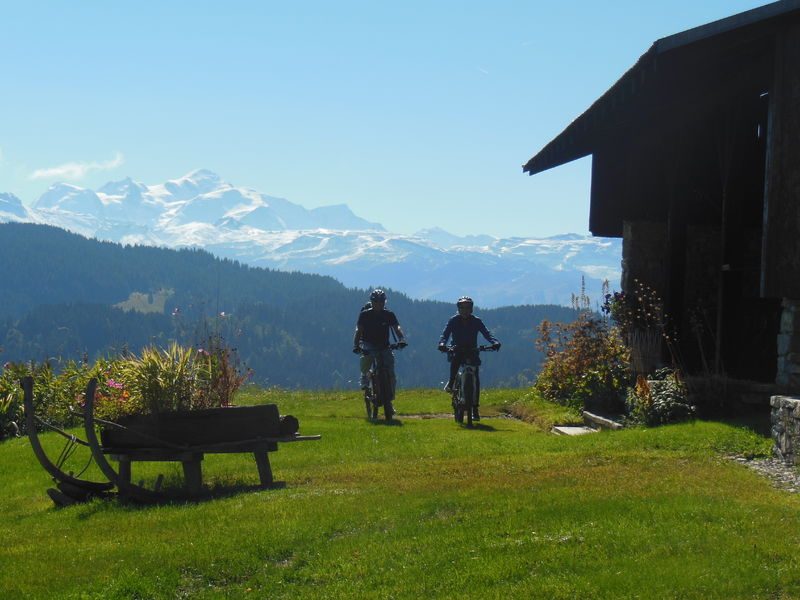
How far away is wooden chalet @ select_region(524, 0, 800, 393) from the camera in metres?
13.1

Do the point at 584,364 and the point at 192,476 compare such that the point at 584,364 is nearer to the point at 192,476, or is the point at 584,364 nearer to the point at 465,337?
the point at 465,337

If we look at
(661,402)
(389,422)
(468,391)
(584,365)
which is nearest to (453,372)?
(468,391)

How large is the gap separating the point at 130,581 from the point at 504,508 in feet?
10.5

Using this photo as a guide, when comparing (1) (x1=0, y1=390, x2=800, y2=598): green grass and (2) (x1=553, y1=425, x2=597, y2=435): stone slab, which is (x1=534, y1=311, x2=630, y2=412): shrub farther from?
(1) (x1=0, y1=390, x2=800, y2=598): green grass

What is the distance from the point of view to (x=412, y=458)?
13.2m

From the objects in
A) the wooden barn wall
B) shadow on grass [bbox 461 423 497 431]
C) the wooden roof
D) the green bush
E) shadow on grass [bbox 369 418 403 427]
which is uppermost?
the wooden roof

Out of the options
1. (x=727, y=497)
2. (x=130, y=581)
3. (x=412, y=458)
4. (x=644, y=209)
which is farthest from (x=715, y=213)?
(x=130, y=581)

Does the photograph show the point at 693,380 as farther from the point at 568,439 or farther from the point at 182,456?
the point at 182,456

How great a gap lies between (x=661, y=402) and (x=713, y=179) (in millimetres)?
5968

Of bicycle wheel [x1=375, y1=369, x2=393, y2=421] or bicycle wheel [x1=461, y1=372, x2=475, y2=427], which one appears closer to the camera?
bicycle wheel [x1=461, y1=372, x2=475, y2=427]

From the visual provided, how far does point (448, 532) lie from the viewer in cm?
825

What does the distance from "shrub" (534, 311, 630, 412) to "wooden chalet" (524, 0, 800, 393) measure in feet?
3.74

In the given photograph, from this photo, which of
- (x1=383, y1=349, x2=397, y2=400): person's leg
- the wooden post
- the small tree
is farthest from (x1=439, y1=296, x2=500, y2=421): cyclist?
the wooden post

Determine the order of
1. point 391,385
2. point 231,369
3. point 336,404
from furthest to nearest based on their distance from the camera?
point 336,404
point 391,385
point 231,369
